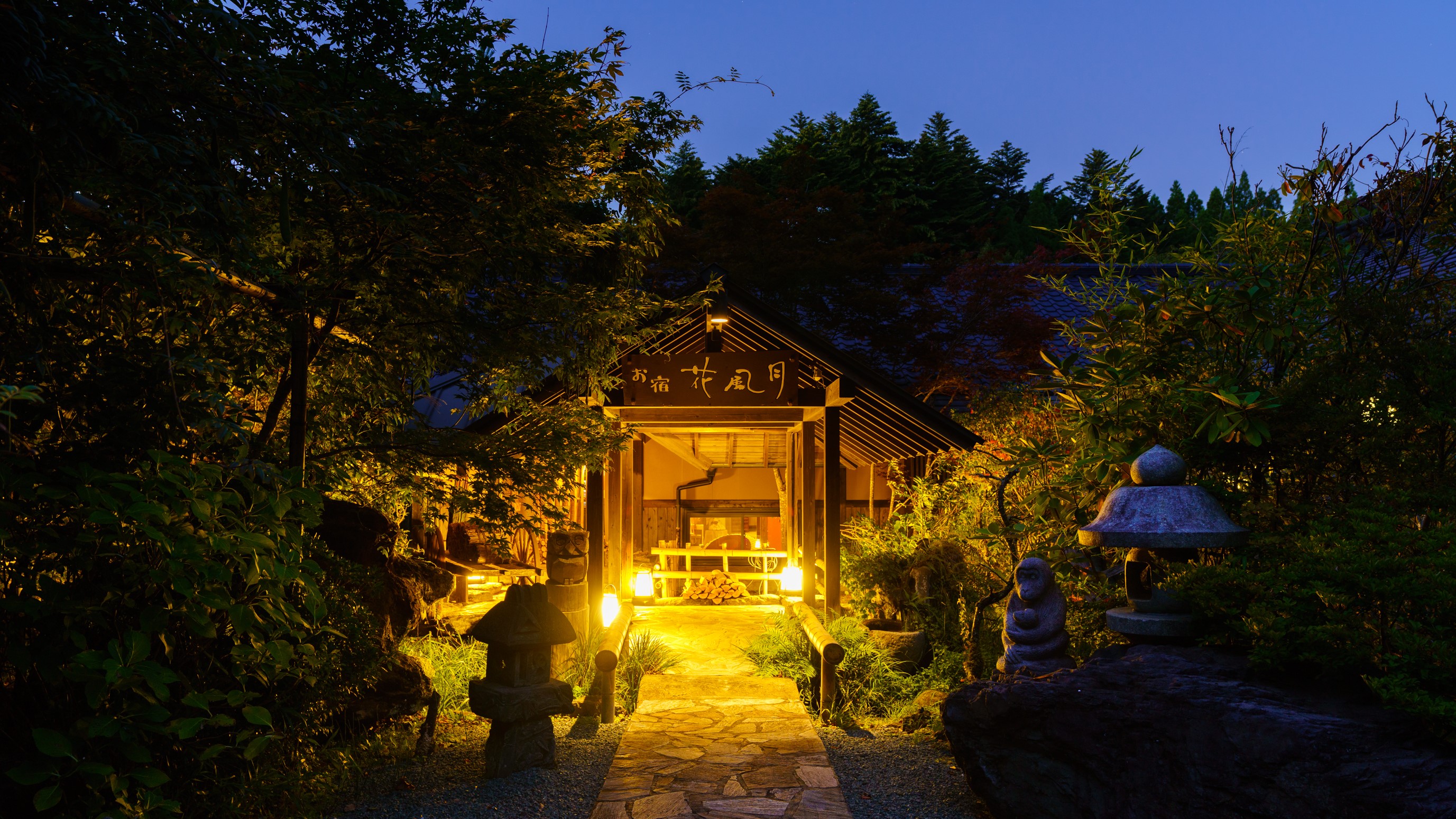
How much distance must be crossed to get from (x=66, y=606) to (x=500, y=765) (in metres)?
3.80

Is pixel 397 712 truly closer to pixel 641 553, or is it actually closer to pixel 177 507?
pixel 177 507

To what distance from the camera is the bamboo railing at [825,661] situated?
761 cm

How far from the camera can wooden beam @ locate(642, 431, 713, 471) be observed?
600 inches

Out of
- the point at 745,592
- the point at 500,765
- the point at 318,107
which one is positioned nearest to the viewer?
the point at 318,107

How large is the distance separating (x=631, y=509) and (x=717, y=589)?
2.01 meters

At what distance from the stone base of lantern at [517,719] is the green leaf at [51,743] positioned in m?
3.38

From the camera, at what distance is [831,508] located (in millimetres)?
9922

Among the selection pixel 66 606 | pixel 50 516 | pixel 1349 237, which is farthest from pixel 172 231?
pixel 1349 237

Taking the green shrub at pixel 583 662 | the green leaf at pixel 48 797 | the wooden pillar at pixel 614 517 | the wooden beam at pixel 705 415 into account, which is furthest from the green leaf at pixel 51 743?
the wooden pillar at pixel 614 517

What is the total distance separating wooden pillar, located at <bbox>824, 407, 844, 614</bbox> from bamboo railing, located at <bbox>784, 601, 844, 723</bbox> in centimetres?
115

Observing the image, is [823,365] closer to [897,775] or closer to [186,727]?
[897,775]

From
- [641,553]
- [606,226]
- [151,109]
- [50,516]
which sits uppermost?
[606,226]

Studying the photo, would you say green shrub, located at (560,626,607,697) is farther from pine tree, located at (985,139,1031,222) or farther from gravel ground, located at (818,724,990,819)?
pine tree, located at (985,139,1031,222)

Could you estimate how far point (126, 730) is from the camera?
115 inches
